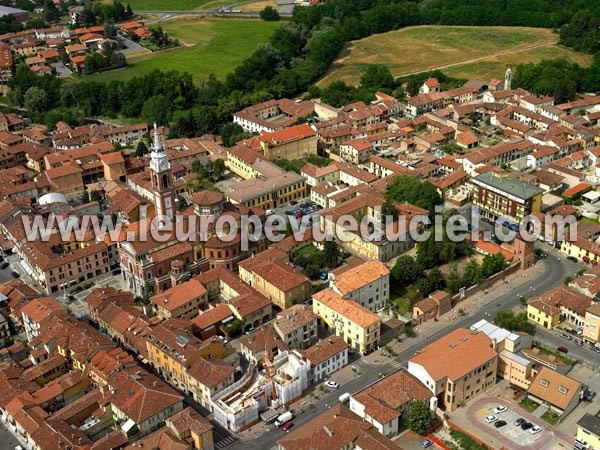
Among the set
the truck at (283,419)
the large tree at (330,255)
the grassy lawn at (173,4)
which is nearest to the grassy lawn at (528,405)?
the truck at (283,419)

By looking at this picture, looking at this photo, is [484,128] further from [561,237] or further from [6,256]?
[6,256]

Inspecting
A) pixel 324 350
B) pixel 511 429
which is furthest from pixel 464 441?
pixel 324 350

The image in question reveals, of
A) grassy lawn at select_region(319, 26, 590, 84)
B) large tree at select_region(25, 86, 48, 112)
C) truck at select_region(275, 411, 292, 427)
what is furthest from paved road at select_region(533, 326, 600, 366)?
large tree at select_region(25, 86, 48, 112)

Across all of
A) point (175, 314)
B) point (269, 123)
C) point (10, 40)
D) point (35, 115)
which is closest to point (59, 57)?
point (10, 40)

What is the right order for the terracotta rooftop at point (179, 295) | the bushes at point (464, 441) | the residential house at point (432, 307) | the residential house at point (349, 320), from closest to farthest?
the bushes at point (464, 441)
the residential house at point (349, 320)
the residential house at point (432, 307)
the terracotta rooftop at point (179, 295)

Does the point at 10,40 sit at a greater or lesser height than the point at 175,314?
greater

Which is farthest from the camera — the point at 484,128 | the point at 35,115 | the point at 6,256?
the point at 35,115

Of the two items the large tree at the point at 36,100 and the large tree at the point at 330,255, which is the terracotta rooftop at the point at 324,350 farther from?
the large tree at the point at 36,100

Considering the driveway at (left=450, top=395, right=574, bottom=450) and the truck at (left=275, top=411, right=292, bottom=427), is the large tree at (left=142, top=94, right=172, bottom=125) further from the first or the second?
the driveway at (left=450, top=395, right=574, bottom=450)
